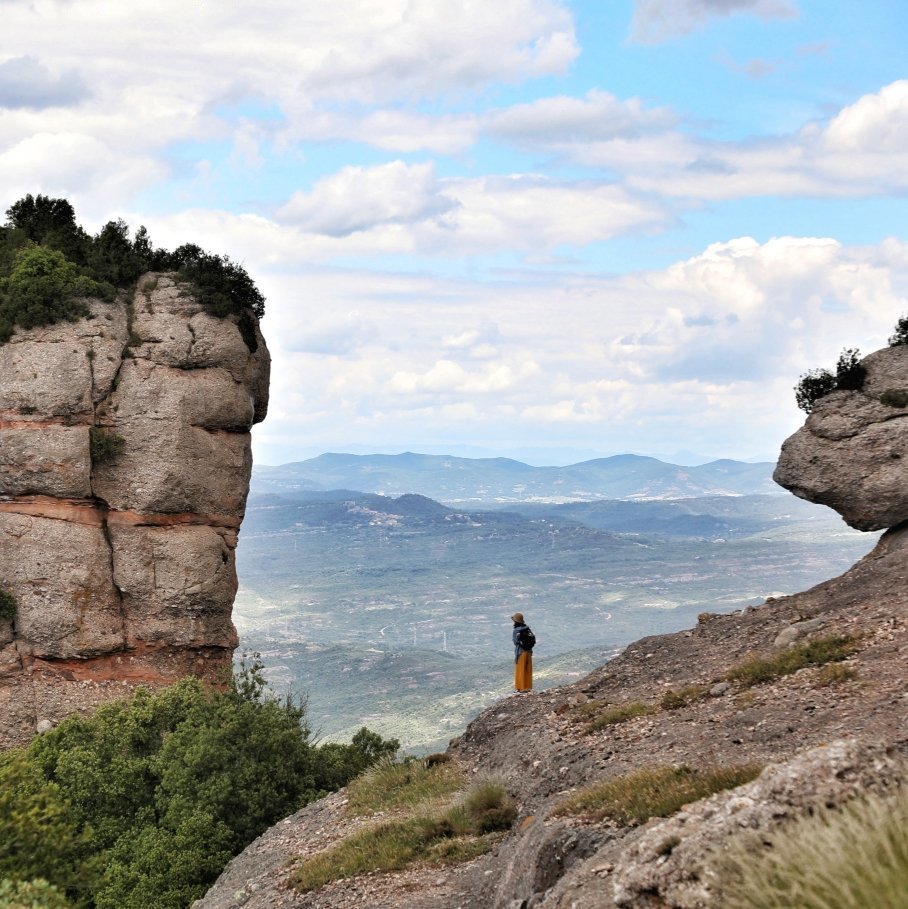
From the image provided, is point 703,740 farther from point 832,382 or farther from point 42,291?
point 42,291

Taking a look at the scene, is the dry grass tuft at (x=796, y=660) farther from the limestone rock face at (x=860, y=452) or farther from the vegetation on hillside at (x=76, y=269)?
the vegetation on hillside at (x=76, y=269)

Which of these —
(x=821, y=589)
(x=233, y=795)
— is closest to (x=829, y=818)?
(x=821, y=589)

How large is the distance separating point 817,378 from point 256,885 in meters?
26.7

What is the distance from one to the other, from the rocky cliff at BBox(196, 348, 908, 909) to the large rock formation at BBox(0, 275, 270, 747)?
19.1 metres

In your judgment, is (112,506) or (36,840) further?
(112,506)

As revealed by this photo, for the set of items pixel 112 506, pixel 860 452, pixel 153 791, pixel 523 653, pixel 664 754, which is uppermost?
pixel 860 452

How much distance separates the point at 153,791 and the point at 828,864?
103ft

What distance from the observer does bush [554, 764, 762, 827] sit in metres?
16.6

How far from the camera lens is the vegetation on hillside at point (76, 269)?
4644 centimetres

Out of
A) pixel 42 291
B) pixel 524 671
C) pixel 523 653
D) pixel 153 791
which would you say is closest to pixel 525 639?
pixel 523 653

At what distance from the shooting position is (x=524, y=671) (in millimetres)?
36312

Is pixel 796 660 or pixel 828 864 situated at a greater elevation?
pixel 828 864

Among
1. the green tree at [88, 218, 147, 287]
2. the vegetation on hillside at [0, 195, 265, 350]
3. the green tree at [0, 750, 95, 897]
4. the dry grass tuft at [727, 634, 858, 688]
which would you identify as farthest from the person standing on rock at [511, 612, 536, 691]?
the green tree at [88, 218, 147, 287]

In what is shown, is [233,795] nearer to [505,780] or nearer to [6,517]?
[505,780]
